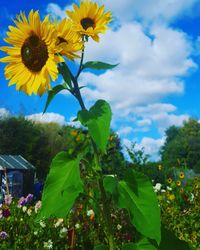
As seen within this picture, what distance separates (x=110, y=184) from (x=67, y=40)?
2.45 ft

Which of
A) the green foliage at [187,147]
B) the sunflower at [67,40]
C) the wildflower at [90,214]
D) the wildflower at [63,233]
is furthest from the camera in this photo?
the green foliage at [187,147]

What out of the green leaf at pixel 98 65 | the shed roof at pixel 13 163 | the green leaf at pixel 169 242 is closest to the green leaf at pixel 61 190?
the green leaf at pixel 98 65

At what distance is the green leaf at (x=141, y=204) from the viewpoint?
2279 mm

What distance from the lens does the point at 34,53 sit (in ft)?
8.21

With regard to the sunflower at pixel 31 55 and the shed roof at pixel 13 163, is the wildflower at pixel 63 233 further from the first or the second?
the shed roof at pixel 13 163

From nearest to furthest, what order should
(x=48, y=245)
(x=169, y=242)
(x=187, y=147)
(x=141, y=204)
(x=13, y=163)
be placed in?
1. (x=141, y=204)
2. (x=169, y=242)
3. (x=48, y=245)
4. (x=13, y=163)
5. (x=187, y=147)

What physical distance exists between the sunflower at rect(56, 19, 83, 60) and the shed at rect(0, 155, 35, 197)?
1557 cm

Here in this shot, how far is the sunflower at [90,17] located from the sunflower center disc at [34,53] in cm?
30

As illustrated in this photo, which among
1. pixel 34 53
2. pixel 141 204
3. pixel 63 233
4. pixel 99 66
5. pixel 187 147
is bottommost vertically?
pixel 141 204

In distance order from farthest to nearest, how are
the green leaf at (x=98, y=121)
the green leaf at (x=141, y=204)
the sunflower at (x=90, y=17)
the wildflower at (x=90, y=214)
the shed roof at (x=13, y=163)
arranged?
the shed roof at (x=13, y=163) < the wildflower at (x=90, y=214) < the sunflower at (x=90, y=17) < the green leaf at (x=141, y=204) < the green leaf at (x=98, y=121)

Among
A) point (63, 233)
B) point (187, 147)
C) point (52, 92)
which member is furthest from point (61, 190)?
point (187, 147)

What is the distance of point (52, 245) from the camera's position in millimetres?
5363

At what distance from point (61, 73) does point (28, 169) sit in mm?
17786

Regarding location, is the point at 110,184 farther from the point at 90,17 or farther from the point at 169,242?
the point at 90,17
